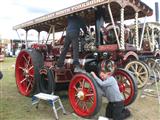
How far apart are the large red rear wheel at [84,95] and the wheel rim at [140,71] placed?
7.26 feet

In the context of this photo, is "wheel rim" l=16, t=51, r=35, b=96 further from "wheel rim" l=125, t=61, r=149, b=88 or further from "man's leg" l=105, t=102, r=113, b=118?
"wheel rim" l=125, t=61, r=149, b=88

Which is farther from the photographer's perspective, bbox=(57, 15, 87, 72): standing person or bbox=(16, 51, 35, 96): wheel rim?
bbox=(16, 51, 35, 96): wheel rim

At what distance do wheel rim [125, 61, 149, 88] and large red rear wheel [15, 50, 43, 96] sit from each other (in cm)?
237

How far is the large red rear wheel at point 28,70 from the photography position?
22.0ft

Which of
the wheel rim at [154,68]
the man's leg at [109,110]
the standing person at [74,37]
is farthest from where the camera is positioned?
the wheel rim at [154,68]

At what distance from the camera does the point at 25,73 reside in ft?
24.1

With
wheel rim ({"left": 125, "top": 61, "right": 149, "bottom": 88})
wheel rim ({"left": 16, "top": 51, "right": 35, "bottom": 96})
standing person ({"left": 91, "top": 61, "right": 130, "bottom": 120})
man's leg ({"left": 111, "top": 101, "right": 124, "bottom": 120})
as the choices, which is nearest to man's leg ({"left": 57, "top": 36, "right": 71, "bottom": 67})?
wheel rim ({"left": 16, "top": 51, "right": 35, "bottom": 96})

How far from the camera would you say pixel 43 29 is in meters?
8.78

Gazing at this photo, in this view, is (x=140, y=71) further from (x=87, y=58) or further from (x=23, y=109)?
(x=23, y=109)

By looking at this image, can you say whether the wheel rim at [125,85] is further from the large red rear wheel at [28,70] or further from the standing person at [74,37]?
the large red rear wheel at [28,70]

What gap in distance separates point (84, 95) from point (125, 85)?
1.14 metres

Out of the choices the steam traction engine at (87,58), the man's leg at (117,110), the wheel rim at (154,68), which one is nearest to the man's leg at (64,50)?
the steam traction engine at (87,58)

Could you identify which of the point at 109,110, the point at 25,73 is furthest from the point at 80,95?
the point at 25,73

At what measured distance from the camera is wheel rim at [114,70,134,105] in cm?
559
